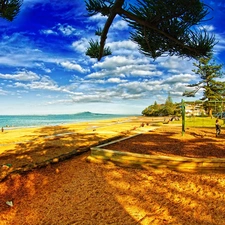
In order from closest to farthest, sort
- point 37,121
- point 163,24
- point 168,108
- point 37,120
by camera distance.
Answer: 1. point 163,24
2. point 37,121
3. point 37,120
4. point 168,108

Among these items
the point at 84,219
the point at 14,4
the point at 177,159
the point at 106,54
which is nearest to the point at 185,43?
the point at 106,54

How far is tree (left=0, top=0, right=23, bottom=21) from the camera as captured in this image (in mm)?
3588

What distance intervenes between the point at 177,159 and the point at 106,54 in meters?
3.15

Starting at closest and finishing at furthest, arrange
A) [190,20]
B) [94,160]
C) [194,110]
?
1. [190,20]
2. [94,160]
3. [194,110]

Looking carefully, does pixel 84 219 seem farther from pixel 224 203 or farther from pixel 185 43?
pixel 185 43

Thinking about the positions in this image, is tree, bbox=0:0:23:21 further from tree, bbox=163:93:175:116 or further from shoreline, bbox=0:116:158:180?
tree, bbox=163:93:175:116

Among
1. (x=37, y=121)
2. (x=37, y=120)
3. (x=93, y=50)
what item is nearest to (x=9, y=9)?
(x=93, y=50)

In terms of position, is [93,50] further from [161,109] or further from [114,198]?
[161,109]

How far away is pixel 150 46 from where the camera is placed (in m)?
3.70

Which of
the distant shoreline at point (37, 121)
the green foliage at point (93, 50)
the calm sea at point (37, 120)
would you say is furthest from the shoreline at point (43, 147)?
the calm sea at point (37, 120)

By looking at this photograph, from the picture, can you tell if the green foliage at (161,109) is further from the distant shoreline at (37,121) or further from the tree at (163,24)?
the tree at (163,24)

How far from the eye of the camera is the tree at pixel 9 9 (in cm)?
359

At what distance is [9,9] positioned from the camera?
3.65 meters

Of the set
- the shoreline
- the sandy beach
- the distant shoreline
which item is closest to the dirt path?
the sandy beach
